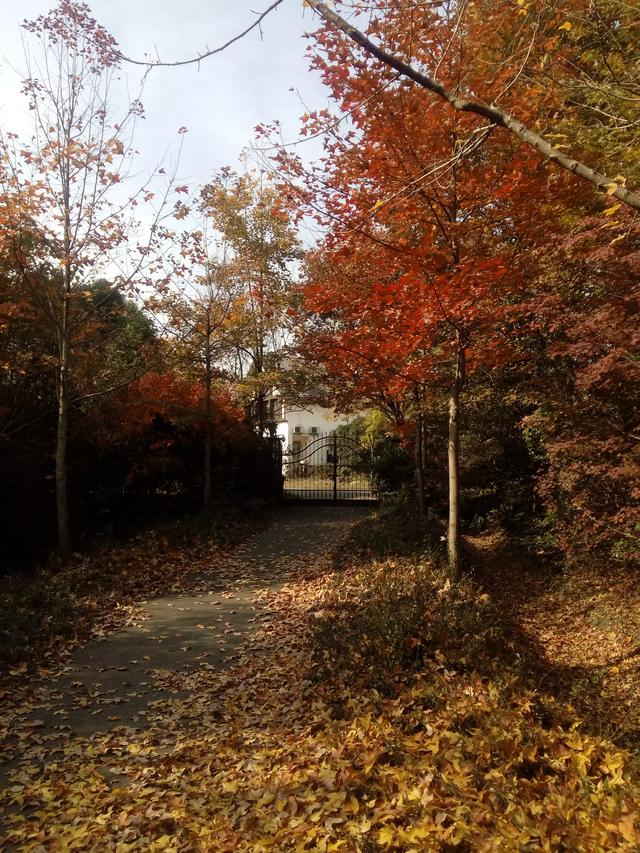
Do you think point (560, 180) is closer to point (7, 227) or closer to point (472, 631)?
point (472, 631)

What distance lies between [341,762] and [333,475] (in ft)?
43.4

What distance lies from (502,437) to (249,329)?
270 inches

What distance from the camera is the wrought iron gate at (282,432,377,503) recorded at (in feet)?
55.6

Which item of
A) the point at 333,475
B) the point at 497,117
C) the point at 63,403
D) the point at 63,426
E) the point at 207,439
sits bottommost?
the point at 333,475

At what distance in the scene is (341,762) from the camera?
373cm

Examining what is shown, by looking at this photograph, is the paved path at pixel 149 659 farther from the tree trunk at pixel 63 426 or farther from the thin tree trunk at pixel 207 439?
the thin tree trunk at pixel 207 439

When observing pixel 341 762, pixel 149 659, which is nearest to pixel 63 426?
pixel 149 659

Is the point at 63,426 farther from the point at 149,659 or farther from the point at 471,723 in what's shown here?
the point at 471,723

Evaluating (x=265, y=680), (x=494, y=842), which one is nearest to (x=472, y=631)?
(x=265, y=680)

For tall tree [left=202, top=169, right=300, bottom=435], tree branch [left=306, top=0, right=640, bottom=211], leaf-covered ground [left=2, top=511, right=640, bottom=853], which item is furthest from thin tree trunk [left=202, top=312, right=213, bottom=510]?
tree branch [left=306, top=0, right=640, bottom=211]

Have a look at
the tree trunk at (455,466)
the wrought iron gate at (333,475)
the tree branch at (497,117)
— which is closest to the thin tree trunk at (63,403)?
the tree trunk at (455,466)

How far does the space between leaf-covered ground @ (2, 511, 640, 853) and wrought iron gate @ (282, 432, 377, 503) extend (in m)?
10.8

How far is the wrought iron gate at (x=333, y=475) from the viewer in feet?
55.6

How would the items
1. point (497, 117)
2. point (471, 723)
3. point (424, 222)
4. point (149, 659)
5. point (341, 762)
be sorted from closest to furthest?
point (497, 117) → point (341, 762) → point (471, 723) → point (149, 659) → point (424, 222)
